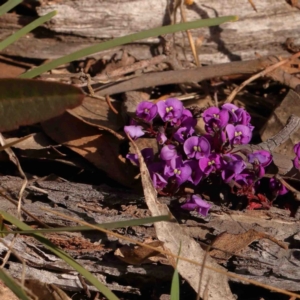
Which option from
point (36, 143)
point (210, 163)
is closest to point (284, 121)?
point (210, 163)

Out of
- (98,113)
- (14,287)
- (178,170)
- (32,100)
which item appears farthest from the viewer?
Result: (98,113)

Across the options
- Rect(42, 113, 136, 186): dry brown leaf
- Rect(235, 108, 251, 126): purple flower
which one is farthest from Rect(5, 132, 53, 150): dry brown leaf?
Rect(235, 108, 251, 126): purple flower

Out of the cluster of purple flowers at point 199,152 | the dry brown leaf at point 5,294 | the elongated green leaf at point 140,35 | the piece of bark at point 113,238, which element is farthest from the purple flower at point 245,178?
the dry brown leaf at point 5,294

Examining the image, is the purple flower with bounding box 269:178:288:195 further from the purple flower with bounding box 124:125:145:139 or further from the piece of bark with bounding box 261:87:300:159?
the purple flower with bounding box 124:125:145:139

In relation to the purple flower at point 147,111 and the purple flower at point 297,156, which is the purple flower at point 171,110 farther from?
the purple flower at point 297,156

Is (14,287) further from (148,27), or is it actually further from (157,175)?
(148,27)

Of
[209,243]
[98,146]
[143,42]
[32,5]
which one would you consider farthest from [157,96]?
[209,243]

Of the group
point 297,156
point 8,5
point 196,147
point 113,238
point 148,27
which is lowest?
point 113,238
